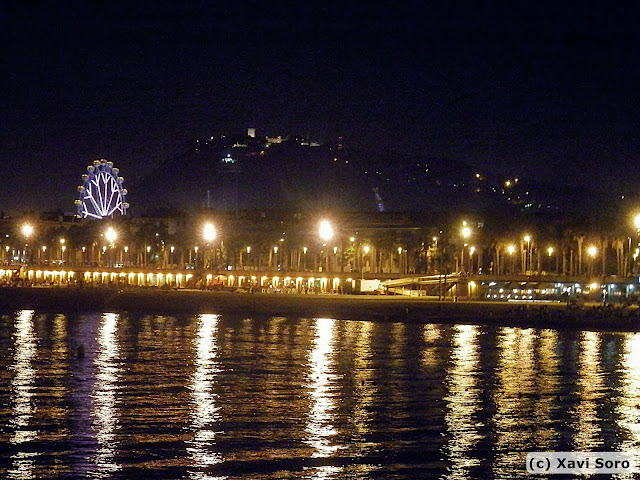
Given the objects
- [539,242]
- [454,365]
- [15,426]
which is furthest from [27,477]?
[539,242]

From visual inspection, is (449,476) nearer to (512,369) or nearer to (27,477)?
(27,477)

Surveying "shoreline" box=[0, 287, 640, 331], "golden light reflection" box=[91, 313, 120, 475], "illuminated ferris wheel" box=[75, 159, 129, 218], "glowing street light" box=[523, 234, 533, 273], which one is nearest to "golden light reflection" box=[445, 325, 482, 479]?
"golden light reflection" box=[91, 313, 120, 475]

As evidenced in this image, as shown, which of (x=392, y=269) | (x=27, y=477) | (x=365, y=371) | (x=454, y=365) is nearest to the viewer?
(x=27, y=477)

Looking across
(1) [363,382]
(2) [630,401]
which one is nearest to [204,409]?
(1) [363,382]

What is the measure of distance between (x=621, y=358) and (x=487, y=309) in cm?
1960

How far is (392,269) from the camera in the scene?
104750 millimetres

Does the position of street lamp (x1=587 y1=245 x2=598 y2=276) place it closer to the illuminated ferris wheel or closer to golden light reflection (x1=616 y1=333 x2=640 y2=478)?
golden light reflection (x1=616 y1=333 x2=640 y2=478)

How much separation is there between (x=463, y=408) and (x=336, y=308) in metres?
33.5

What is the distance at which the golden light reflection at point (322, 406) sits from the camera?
56.6 ft

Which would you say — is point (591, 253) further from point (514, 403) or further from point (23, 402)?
point (23, 402)

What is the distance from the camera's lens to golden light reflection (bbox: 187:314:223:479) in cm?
1642

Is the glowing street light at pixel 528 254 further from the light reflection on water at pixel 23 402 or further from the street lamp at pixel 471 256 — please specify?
the light reflection on water at pixel 23 402

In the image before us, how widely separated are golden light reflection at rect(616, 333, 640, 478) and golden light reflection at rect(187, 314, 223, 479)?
6.50 metres

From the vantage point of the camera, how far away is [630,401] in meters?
23.6
